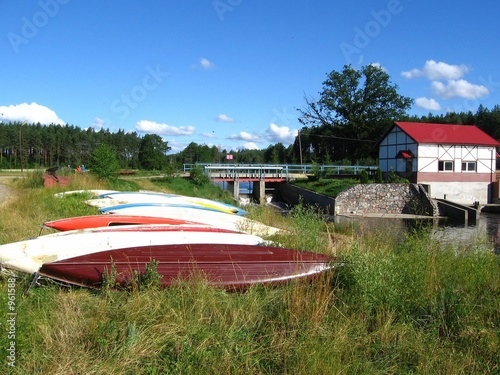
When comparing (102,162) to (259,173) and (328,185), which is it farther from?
(259,173)

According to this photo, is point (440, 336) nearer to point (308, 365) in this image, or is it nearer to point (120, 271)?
point (308, 365)

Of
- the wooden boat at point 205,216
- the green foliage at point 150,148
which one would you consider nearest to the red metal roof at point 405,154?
the wooden boat at point 205,216

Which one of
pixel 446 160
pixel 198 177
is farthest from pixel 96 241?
pixel 446 160

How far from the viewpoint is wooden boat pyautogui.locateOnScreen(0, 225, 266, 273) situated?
4.68m

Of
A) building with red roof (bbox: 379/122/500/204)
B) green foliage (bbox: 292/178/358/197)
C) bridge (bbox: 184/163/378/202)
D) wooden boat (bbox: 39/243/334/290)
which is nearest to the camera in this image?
wooden boat (bbox: 39/243/334/290)

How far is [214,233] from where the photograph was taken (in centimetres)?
609

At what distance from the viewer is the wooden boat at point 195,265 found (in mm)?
4316

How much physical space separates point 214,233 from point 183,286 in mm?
2058

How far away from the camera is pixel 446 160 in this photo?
34.8 metres

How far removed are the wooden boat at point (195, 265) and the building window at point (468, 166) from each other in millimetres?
35277

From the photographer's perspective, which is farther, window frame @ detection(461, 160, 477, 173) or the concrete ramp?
window frame @ detection(461, 160, 477, 173)

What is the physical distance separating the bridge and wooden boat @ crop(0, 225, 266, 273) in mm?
29633

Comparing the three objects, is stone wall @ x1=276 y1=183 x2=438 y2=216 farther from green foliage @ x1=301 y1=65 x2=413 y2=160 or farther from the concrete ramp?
green foliage @ x1=301 y1=65 x2=413 y2=160

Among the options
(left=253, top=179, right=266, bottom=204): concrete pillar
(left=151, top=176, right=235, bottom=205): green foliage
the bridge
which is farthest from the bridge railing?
(left=151, top=176, right=235, bottom=205): green foliage
